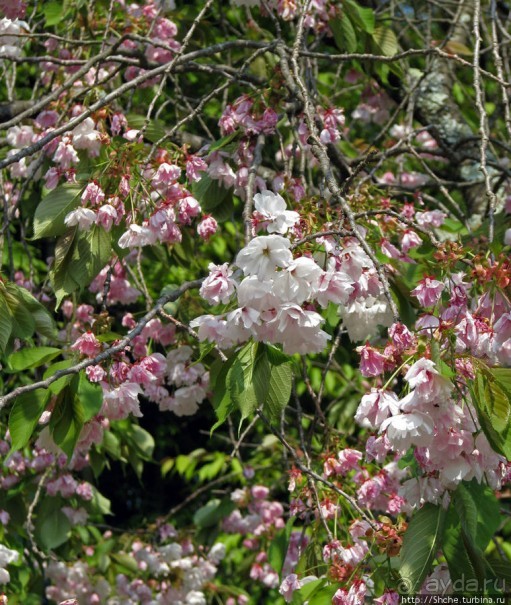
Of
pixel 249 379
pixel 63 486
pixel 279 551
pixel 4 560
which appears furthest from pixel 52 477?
pixel 249 379

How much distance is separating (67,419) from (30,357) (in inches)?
5.3

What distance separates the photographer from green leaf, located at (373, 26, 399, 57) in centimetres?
255

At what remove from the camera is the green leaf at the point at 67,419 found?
150cm

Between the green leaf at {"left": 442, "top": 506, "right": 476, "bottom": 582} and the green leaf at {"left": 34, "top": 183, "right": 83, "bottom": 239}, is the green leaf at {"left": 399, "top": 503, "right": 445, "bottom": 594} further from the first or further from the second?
the green leaf at {"left": 34, "top": 183, "right": 83, "bottom": 239}

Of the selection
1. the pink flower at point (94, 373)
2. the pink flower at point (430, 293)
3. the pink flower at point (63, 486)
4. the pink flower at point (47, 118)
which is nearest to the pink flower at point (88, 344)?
the pink flower at point (94, 373)

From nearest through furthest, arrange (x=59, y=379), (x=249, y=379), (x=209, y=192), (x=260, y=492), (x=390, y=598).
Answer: (x=249, y=379) < (x=390, y=598) < (x=59, y=379) < (x=209, y=192) < (x=260, y=492)

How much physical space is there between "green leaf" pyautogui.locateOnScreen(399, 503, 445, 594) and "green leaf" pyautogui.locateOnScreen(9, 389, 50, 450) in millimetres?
656

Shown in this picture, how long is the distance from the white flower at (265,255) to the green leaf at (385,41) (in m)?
1.56

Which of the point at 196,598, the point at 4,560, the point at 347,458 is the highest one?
the point at 347,458

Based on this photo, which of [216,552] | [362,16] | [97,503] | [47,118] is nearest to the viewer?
[47,118]

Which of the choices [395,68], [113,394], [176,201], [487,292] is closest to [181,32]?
[395,68]

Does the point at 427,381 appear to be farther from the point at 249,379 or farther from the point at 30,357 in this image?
the point at 30,357

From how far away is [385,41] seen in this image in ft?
8.49

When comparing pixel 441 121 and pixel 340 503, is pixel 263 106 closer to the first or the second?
pixel 340 503
